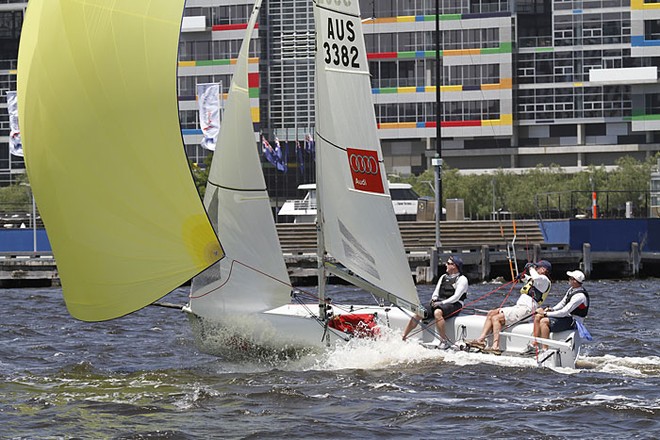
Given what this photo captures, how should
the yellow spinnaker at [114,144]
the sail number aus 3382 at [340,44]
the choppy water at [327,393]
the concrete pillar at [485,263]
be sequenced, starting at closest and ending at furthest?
the choppy water at [327,393], the yellow spinnaker at [114,144], the sail number aus 3382 at [340,44], the concrete pillar at [485,263]

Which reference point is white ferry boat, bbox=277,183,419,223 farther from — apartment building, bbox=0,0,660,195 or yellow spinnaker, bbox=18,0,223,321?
yellow spinnaker, bbox=18,0,223,321

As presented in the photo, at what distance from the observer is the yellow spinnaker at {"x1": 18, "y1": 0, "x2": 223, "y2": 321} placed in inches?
550

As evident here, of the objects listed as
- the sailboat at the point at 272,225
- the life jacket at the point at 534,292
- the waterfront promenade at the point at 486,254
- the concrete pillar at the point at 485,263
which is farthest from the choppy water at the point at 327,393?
the waterfront promenade at the point at 486,254

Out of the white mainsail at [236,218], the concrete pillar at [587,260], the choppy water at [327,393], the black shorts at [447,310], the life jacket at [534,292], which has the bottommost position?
the concrete pillar at [587,260]

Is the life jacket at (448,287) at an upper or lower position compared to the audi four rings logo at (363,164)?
lower

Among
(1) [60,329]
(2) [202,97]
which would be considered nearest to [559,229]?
(2) [202,97]

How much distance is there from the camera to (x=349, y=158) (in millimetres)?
16469

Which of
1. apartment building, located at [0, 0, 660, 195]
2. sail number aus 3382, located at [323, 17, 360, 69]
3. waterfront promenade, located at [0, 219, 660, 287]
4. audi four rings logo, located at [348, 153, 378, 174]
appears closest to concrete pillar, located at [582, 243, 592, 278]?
waterfront promenade, located at [0, 219, 660, 287]

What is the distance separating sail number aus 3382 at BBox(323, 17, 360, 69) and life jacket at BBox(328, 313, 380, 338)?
331 centimetres

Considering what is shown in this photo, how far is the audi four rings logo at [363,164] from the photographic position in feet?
54.2

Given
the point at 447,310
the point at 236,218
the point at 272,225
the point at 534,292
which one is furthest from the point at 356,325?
the point at 534,292

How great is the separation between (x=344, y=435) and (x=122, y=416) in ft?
8.36

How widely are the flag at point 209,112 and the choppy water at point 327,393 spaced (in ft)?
79.7

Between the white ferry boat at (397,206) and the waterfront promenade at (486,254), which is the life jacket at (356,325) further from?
the white ferry boat at (397,206)
